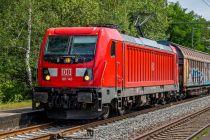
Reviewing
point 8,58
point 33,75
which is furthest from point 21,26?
point 33,75

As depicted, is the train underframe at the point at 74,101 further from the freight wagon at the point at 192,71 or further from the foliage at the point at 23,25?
the freight wagon at the point at 192,71

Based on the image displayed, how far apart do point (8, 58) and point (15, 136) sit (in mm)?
17014

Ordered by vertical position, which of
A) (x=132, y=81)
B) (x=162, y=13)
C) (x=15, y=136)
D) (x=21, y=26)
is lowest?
(x=15, y=136)

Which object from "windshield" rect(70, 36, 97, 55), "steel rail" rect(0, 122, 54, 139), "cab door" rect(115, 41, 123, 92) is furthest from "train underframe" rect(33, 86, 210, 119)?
"windshield" rect(70, 36, 97, 55)

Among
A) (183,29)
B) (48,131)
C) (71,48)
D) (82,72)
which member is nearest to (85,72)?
(82,72)

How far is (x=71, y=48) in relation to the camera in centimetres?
1703

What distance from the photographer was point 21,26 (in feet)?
97.6

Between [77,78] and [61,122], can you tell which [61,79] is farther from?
[61,122]

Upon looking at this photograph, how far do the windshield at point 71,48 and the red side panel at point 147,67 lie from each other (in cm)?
256

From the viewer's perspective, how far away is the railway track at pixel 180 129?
44.5ft

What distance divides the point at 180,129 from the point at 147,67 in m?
6.78

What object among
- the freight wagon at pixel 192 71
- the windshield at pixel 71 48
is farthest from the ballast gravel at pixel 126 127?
the freight wagon at pixel 192 71

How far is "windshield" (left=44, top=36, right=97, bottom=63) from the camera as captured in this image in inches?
658

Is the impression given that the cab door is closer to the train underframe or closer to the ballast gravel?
the train underframe
